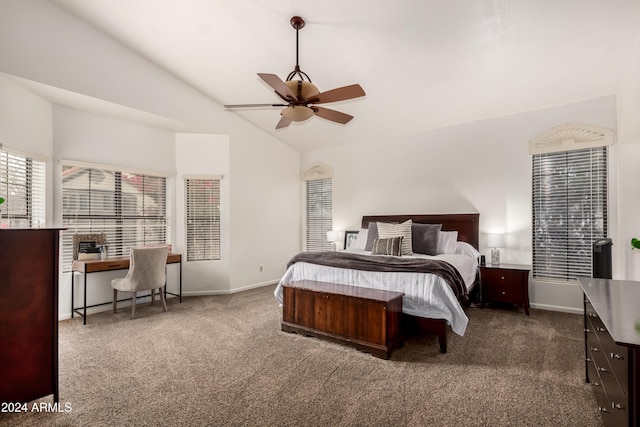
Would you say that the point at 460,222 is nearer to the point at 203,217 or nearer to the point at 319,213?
the point at 319,213

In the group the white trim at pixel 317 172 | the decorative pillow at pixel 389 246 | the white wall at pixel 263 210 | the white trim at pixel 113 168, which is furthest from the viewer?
the white trim at pixel 317 172

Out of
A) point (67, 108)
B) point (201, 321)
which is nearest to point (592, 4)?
point (201, 321)

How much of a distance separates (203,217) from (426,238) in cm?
373

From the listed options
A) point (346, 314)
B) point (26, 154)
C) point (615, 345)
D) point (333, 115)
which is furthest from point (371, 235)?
point (26, 154)

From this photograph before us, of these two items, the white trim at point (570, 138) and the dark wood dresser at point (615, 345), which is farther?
the white trim at point (570, 138)

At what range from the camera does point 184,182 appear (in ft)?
17.8

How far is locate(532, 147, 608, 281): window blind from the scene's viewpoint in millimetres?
4027

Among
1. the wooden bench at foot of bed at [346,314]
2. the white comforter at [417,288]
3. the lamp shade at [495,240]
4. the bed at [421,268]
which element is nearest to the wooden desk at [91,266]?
the bed at [421,268]

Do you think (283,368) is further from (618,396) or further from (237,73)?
(237,73)

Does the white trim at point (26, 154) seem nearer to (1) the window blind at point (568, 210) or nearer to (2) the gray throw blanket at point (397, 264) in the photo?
(2) the gray throw blanket at point (397, 264)

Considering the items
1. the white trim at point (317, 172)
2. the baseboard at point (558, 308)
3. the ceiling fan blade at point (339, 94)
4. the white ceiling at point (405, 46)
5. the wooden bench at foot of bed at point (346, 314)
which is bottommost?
the baseboard at point (558, 308)

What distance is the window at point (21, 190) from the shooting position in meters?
3.50

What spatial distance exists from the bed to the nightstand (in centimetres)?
17

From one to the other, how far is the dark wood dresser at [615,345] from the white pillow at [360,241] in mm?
3275
